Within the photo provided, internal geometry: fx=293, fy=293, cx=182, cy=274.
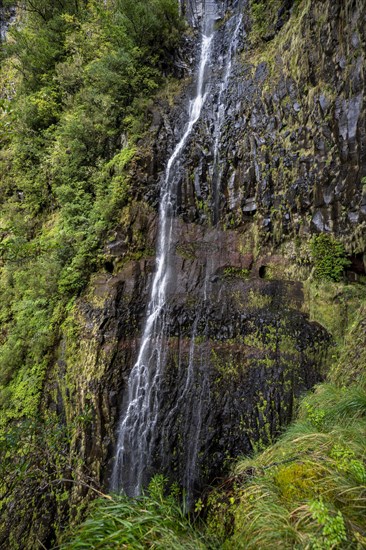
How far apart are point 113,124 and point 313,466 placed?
10126 mm

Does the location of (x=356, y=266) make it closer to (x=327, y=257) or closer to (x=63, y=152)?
(x=327, y=257)

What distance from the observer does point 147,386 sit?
21.2ft

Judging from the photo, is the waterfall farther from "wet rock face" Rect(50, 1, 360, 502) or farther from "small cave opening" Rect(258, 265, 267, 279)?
"small cave opening" Rect(258, 265, 267, 279)

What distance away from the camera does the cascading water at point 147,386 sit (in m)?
5.88

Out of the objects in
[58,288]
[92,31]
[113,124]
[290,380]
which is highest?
[92,31]

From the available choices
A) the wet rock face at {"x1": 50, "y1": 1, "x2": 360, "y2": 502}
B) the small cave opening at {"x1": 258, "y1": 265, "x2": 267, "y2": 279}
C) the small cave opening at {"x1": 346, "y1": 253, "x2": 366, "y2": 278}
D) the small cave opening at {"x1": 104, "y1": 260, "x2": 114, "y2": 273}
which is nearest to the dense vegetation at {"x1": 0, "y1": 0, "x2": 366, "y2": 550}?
the small cave opening at {"x1": 104, "y1": 260, "x2": 114, "y2": 273}

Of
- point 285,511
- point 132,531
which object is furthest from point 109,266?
point 285,511

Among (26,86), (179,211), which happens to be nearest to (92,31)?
(26,86)

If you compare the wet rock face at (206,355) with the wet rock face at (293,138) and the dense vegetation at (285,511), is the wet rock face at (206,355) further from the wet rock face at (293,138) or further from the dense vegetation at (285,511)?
the dense vegetation at (285,511)

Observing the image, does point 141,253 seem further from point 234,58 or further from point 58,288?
point 234,58

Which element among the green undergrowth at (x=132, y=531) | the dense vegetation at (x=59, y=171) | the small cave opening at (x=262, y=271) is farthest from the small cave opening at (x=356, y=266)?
the dense vegetation at (x=59, y=171)

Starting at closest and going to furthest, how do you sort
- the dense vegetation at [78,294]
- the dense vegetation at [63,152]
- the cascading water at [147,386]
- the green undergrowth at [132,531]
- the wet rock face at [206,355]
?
the green undergrowth at [132,531] < the dense vegetation at [78,294] < the wet rock face at [206,355] < the cascading water at [147,386] < the dense vegetation at [63,152]

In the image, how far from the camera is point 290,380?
5.53 m

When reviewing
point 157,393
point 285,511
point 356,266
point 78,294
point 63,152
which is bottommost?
point 157,393
